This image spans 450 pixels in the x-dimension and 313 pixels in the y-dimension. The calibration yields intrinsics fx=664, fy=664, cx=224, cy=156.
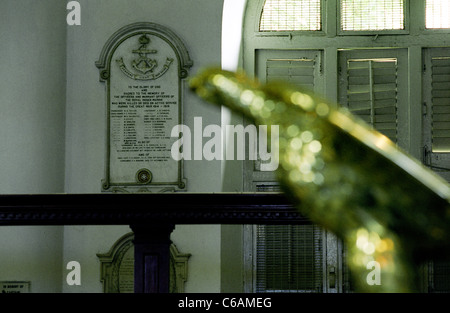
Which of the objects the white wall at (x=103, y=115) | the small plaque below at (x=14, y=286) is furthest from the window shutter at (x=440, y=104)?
the small plaque below at (x=14, y=286)

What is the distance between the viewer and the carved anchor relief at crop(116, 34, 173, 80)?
17.0 feet

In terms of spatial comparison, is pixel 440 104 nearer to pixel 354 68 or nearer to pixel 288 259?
pixel 354 68

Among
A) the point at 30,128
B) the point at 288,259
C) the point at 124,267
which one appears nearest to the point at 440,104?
the point at 288,259

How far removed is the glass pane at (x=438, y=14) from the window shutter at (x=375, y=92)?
468 millimetres

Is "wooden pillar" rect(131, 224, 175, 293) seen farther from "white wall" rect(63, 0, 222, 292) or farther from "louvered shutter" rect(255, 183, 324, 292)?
"louvered shutter" rect(255, 183, 324, 292)

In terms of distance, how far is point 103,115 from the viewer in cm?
519

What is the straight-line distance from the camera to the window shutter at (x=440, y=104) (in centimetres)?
547

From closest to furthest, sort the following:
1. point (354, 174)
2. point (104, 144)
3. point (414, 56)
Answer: point (354, 174)
point (104, 144)
point (414, 56)

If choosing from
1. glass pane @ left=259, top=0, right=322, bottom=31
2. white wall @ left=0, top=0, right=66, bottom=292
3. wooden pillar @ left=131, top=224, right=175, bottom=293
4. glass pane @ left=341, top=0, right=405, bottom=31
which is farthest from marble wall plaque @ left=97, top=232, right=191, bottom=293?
wooden pillar @ left=131, top=224, right=175, bottom=293

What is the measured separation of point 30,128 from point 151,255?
329cm

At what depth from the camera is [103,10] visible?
5258 millimetres

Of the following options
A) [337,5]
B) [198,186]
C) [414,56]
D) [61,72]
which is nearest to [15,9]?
[61,72]

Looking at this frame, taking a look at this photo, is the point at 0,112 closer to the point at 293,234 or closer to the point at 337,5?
the point at 293,234

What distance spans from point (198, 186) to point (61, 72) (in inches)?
55.2
